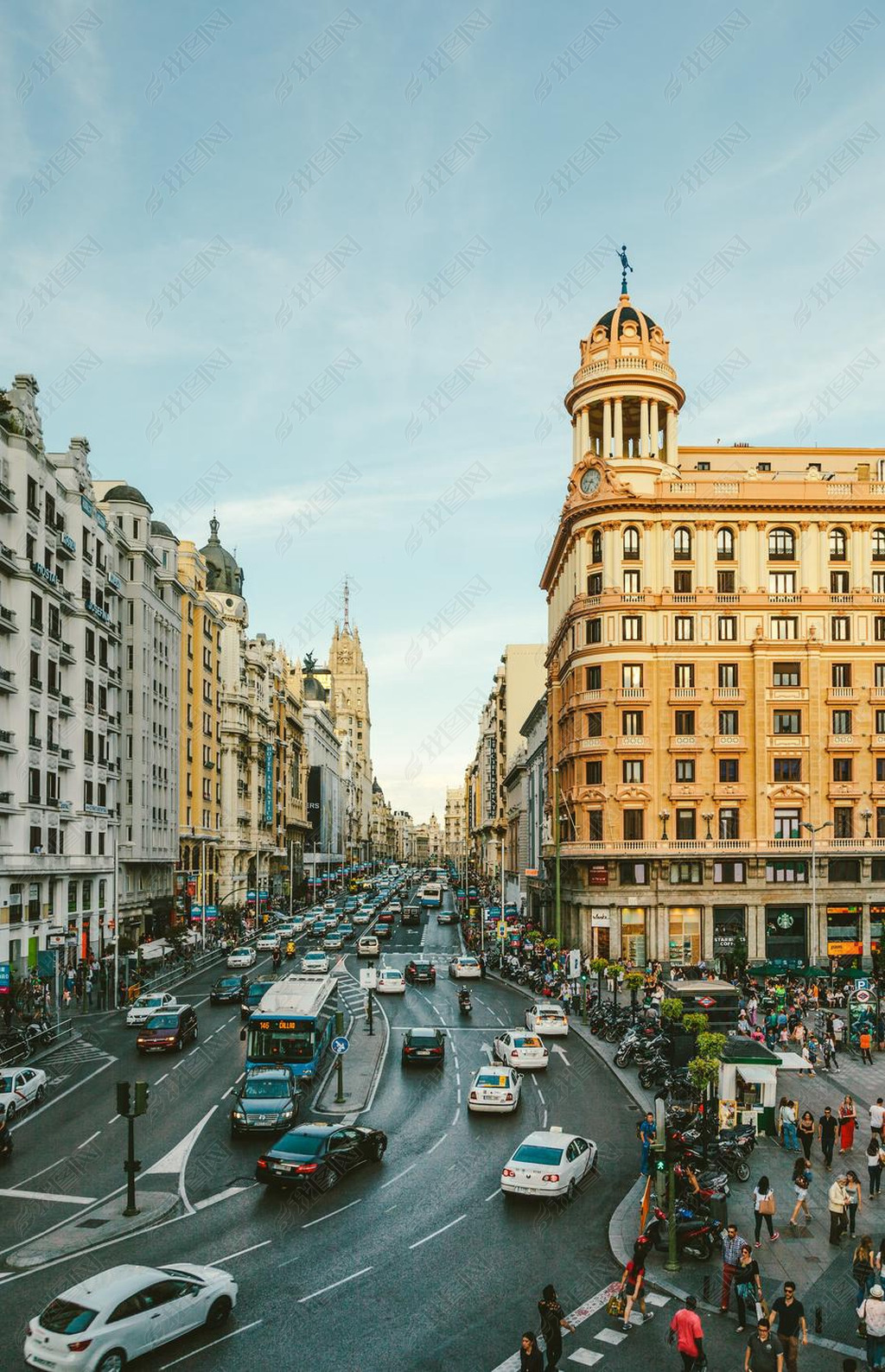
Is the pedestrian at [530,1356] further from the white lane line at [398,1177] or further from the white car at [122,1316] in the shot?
the white lane line at [398,1177]

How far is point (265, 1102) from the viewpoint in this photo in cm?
3003

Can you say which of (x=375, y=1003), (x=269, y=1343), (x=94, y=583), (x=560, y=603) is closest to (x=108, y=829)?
(x=94, y=583)

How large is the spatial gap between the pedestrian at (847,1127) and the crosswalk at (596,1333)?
11067 mm

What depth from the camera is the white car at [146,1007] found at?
48.3 m

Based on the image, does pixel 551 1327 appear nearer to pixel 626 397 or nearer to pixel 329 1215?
pixel 329 1215

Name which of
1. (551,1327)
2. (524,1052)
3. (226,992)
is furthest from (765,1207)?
(226,992)

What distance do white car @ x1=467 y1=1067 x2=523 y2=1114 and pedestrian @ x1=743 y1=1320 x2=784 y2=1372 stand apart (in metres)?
17.2

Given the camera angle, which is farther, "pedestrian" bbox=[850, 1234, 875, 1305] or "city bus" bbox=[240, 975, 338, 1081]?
"city bus" bbox=[240, 975, 338, 1081]

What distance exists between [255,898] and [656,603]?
5371 centimetres

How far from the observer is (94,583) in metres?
66.3

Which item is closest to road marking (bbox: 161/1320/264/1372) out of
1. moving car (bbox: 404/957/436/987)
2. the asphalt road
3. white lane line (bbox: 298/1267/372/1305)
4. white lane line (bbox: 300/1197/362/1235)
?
the asphalt road

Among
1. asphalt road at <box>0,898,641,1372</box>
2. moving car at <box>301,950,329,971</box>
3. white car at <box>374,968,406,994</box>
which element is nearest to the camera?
asphalt road at <box>0,898,641,1372</box>

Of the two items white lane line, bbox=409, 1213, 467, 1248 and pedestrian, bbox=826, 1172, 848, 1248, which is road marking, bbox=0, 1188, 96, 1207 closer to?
white lane line, bbox=409, 1213, 467, 1248

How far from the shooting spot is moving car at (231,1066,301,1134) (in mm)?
29453
